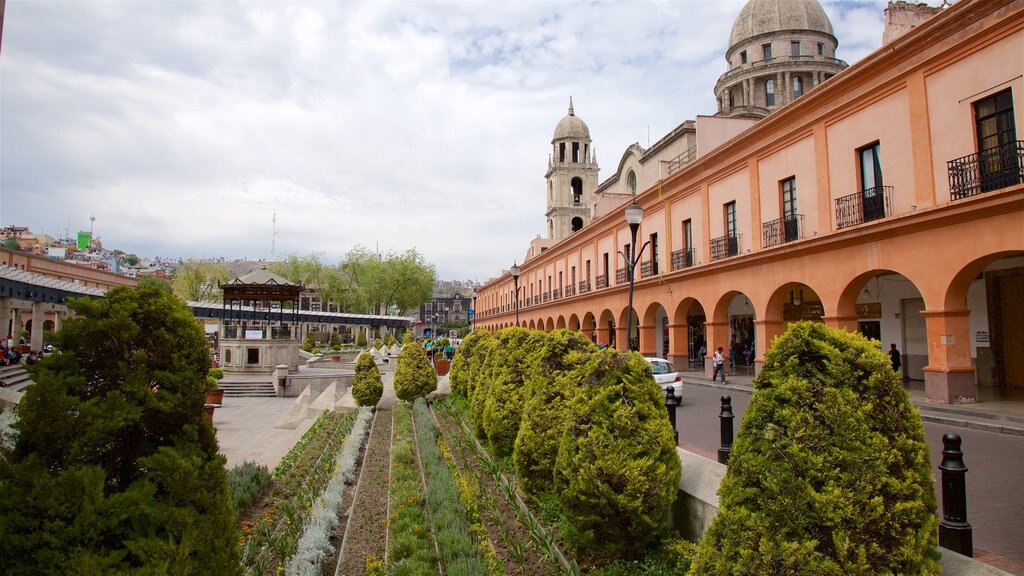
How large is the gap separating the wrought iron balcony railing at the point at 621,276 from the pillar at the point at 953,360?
1599 centimetres

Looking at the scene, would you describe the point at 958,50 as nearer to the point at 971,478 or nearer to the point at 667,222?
the point at 971,478

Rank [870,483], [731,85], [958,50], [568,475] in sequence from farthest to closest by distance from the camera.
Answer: [731,85] → [958,50] → [568,475] → [870,483]

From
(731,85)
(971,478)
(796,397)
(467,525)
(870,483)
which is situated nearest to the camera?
(870,483)

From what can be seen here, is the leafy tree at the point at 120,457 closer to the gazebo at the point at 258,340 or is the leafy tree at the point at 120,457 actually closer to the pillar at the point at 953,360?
the pillar at the point at 953,360

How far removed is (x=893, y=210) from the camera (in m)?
13.8

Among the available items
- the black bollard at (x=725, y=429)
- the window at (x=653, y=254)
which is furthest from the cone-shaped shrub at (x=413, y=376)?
the window at (x=653, y=254)

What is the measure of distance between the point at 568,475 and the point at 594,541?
2.08 feet

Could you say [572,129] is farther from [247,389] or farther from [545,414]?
[545,414]

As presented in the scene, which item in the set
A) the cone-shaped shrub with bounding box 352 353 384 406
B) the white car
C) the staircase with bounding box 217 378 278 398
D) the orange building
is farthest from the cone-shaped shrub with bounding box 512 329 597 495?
the staircase with bounding box 217 378 278 398

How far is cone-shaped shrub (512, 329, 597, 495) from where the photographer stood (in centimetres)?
602

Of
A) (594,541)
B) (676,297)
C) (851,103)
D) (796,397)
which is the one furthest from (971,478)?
(676,297)

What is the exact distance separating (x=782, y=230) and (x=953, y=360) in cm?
655

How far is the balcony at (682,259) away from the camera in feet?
75.9

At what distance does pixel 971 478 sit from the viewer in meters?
6.82
